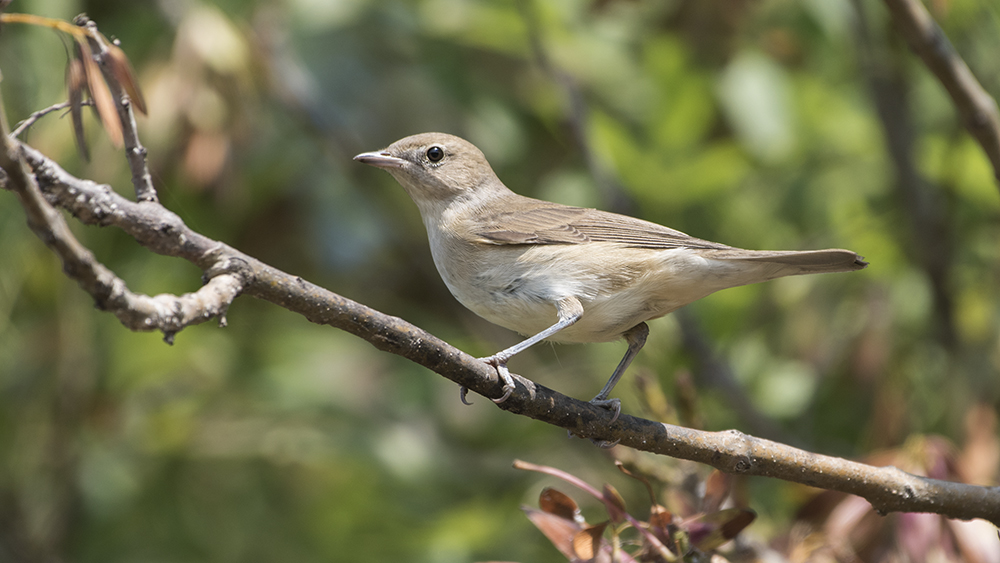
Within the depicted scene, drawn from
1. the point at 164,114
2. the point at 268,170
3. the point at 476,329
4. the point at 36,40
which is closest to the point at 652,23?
the point at 476,329

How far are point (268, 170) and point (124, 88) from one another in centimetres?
396

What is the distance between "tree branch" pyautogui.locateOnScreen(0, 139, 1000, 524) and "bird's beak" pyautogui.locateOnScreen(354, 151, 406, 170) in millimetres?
1848

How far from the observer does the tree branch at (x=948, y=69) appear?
118 inches

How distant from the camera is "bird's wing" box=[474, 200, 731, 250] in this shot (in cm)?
370

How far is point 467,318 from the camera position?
19.4 feet

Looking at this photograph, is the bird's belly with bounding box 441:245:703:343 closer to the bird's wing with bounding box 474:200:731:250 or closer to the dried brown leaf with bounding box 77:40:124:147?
the bird's wing with bounding box 474:200:731:250

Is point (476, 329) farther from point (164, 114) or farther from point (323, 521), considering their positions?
point (164, 114)

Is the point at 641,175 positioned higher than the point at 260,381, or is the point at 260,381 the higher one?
the point at 641,175

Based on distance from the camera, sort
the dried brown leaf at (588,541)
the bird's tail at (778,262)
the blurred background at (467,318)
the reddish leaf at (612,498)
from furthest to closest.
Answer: the blurred background at (467,318) → the bird's tail at (778,262) → the reddish leaf at (612,498) → the dried brown leaf at (588,541)

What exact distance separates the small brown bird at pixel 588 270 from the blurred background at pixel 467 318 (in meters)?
1.00

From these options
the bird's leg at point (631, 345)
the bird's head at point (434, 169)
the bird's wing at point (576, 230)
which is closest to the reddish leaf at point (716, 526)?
the bird's leg at point (631, 345)

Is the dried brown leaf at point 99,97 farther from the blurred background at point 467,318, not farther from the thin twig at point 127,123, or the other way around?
the blurred background at point 467,318

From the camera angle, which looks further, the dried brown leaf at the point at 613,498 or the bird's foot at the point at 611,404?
the bird's foot at the point at 611,404

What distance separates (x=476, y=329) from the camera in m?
5.81
